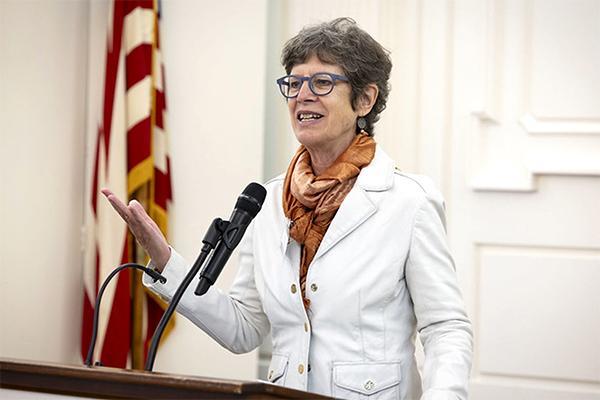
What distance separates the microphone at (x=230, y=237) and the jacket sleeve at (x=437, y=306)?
18.7 inches

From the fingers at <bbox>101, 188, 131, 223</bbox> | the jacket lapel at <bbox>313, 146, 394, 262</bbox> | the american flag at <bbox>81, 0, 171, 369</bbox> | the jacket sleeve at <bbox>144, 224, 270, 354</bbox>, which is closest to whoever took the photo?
the fingers at <bbox>101, 188, 131, 223</bbox>

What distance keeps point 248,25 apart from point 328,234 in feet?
5.48

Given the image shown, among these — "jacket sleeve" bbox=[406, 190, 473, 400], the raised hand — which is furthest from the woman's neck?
the raised hand

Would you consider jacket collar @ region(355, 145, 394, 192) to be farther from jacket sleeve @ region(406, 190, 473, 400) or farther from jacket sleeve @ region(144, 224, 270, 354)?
jacket sleeve @ region(144, 224, 270, 354)

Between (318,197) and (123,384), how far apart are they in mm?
856

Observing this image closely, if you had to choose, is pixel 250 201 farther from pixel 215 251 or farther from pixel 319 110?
pixel 319 110

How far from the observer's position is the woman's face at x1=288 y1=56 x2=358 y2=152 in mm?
2037

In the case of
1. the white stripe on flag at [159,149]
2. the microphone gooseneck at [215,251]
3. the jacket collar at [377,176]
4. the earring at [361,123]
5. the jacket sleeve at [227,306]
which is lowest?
the jacket sleeve at [227,306]

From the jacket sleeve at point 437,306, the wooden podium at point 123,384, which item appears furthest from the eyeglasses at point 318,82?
the wooden podium at point 123,384

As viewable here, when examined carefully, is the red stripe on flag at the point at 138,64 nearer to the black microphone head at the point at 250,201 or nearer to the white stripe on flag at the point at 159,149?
the white stripe on flag at the point at 159,149

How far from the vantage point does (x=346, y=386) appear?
192cm

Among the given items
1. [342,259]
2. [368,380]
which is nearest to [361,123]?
[342,259]

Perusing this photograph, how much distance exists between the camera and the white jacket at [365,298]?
1912 mm

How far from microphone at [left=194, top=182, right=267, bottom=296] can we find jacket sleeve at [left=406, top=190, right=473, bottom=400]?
474mm
